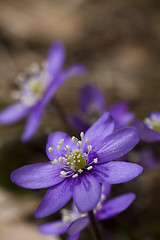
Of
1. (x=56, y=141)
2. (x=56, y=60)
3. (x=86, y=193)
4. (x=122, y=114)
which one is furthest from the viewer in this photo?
(x=56, y=60)

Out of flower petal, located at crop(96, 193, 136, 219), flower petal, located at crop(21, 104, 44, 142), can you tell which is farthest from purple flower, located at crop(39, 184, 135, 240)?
flower petal, located at crop(21, 104, 44, 142)

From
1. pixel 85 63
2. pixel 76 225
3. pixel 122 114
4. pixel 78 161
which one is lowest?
pixel 85 63

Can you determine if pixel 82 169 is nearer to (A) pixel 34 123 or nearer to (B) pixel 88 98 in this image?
(A) pixel 34 123

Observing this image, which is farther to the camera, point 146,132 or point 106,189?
point 106,189

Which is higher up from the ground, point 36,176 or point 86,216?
point 36,176

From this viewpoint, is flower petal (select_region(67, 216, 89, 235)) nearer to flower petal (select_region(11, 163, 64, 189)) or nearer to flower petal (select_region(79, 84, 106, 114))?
flower petal (select_region(11, 163, 64, 189))

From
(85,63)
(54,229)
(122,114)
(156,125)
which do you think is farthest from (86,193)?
(85,63)
